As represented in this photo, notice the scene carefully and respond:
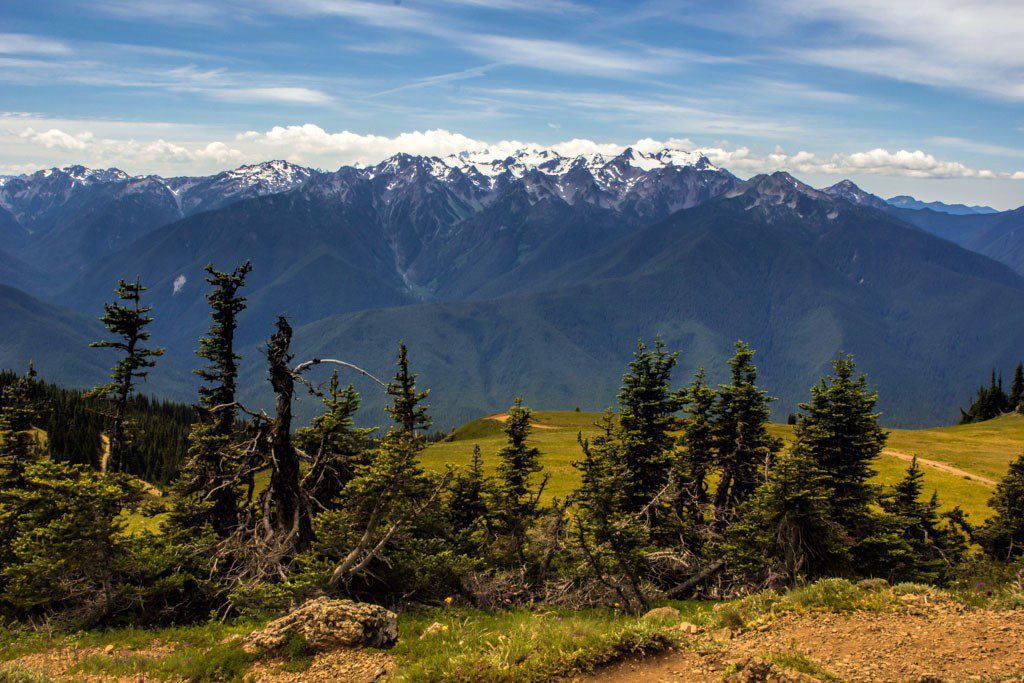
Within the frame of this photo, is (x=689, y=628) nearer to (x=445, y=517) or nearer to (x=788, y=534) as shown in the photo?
(x=788, y=534)

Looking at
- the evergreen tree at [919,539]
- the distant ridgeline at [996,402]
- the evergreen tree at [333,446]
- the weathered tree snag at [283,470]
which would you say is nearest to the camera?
the weathered tree snag at [283,470]

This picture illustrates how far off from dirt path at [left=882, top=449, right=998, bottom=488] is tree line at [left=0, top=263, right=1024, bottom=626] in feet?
132

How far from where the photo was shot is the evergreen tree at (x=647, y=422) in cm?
3023

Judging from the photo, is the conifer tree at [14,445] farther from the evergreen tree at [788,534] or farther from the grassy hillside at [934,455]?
the evergreen tree at [788,534]

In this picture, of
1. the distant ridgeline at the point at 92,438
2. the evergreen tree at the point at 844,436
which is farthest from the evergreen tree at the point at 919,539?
the distant ridgeline at the point at 92,438

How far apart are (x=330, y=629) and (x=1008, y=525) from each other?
103 feet

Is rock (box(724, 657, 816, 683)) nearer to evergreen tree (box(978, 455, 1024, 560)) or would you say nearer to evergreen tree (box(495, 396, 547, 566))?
evergreen tree (box(495, 396, 547, 566))

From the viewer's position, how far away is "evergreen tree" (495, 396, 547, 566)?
23906 mm

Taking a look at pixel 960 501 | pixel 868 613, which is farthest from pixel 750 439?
pixel 960 501

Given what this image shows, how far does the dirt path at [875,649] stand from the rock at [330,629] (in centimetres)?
559

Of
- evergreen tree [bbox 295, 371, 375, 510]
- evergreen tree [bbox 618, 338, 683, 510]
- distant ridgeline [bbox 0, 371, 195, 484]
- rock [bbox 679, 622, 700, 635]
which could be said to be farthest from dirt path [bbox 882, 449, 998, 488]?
distant ridgeline [bbox 0, 371, 195, 484]

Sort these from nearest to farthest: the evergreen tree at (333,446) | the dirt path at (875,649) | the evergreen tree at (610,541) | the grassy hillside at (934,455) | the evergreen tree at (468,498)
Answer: the dirt path at (875,649) → the evergreen tree at (610,541) → the evergreen tree at (333,446) → the evergreen tree at (468,498) → the grassy hillside at (934,455)

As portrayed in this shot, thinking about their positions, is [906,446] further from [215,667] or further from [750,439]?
[215,667]

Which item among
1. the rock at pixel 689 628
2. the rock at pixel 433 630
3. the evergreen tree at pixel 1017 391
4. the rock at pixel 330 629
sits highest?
the rock at pixel 689 628
